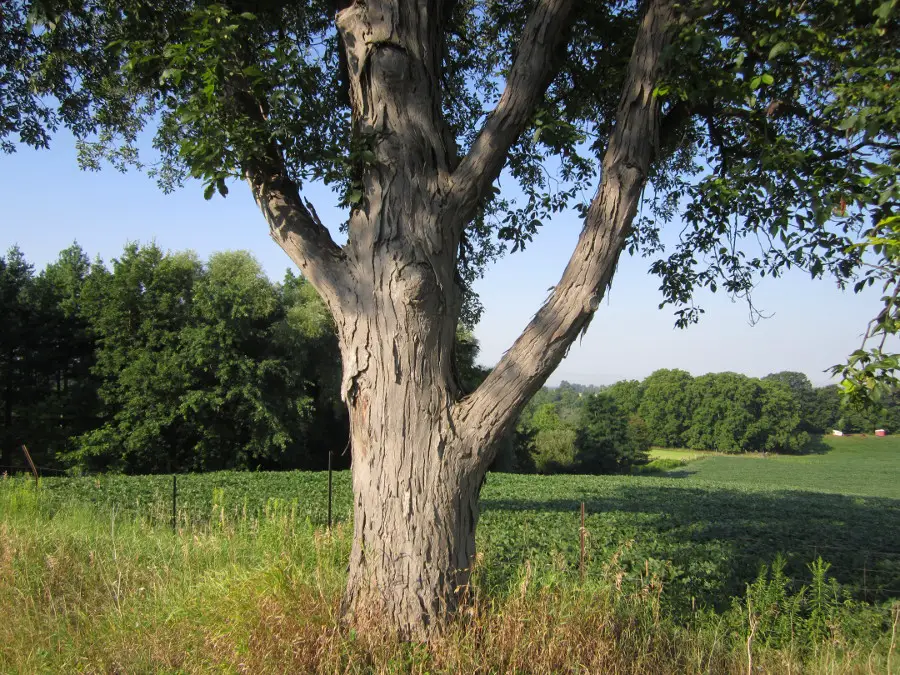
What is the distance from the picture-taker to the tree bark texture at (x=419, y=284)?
3.68m

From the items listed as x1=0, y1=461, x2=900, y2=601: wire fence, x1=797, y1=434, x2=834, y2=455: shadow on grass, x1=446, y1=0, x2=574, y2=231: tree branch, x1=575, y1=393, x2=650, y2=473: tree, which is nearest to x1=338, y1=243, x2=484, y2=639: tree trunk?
x1=446, y1=0, x2=574, y2=231: tree branch

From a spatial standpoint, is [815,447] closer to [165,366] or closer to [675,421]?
[675,421]

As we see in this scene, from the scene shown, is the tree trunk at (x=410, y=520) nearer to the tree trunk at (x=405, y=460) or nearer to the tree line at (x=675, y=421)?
the tree trunk at (x=405, y=460)

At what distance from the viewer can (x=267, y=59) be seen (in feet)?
16.4

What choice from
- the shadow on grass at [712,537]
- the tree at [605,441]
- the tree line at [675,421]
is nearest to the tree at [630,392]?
the tree line at [675,421]

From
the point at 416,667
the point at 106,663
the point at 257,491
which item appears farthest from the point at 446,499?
the point at 257,491

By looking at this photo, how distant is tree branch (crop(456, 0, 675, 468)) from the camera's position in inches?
149

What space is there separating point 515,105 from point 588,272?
1.32 m

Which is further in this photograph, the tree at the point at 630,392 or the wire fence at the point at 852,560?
the tree at the point at 630,392

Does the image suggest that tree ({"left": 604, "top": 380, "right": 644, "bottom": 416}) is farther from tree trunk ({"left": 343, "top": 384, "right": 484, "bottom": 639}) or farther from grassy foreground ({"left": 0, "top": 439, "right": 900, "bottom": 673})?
tree trunk ({"left": 343, "top": 384, "right": 484, "bottom": 639})

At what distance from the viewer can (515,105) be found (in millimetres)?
4277

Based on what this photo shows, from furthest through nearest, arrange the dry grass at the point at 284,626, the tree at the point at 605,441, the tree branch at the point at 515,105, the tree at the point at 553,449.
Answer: the tree at the point at 605,441 < the tree at the point at 553,449 < the tree branch at the point at 515,105 < the dry grass at the point at 284,626

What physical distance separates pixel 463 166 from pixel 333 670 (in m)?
3.09

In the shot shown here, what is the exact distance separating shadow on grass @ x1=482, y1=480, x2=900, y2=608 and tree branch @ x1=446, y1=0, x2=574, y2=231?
8.96ft
